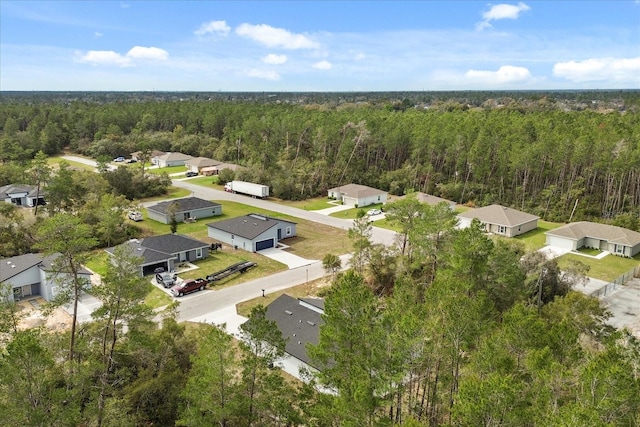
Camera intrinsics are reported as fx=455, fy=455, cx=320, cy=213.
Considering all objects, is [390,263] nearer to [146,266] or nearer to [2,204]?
[146,266]

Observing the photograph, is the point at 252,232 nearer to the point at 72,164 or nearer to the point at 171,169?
the point at 171,169

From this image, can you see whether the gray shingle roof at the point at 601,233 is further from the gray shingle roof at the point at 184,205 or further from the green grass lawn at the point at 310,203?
the gray shingle roof at the point at 184,205

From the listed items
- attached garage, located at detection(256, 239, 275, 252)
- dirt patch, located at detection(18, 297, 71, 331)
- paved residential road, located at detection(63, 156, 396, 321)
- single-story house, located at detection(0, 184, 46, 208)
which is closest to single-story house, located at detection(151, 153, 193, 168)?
single-story house, located at detection(0, 184, 46, 208)

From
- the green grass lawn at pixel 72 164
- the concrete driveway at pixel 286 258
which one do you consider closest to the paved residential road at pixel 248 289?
the concrete driveway at pixel 286 258

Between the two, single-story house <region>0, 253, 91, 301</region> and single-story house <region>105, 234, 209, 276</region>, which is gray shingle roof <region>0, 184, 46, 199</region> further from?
single-story house <region>0, 253, 91, 301</region>

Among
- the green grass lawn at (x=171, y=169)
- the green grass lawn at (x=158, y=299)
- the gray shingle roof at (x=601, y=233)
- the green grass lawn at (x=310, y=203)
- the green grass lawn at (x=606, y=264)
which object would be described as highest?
the gray shingle roof at (x=601, y=233)

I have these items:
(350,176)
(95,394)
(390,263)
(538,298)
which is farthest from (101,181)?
(538,298)

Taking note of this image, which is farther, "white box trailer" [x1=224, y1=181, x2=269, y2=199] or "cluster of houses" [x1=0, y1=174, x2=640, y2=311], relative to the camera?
"white box trailer" [x1=224, y1=181, x2=269, y2=199]
